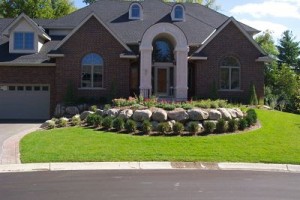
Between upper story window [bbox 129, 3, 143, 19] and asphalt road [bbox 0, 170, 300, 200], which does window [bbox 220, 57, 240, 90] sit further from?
asphalt road [bbox 0, 170, 300, 200]

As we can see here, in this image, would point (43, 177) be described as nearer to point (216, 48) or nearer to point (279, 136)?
point (279, 136)

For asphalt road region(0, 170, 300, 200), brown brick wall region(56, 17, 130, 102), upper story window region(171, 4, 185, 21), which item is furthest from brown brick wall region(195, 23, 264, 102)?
asphalt road region(0, 170, 300, 200)

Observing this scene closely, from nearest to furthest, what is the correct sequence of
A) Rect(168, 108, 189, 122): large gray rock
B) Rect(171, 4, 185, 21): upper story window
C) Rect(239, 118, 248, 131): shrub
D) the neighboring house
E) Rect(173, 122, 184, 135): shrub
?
Rect(173, 122, 184, 135): shrub
Rect(239, 118, 248, 131): shrub
Rect(168, 108, 189, 122): large gray rock
the neighboring house
Rect(171, 4, 185, 21): upper story window

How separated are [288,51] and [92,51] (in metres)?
42.4

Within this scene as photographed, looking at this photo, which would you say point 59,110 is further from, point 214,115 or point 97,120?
point 214,115

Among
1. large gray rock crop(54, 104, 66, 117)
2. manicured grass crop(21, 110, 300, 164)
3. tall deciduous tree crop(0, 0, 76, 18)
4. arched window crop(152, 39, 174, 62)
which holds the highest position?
tall deciduous tree crop(0, 0, 76, 18)

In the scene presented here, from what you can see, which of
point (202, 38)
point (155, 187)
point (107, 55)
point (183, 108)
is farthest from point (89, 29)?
point (155, 187)

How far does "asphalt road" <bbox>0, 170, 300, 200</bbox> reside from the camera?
→ 31.0 feet

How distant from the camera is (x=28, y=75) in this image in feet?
94.2

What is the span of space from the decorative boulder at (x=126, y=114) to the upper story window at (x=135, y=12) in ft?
42.5

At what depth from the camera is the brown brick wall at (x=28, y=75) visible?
28.7 meters

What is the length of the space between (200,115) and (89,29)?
11.0m

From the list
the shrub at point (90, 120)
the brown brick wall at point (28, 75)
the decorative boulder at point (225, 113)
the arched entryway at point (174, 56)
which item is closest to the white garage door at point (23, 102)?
the brown brick wall at point (28, 75)

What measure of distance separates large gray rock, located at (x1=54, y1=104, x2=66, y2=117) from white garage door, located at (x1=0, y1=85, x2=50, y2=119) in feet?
8.09
